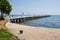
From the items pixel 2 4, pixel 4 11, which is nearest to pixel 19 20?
pixel 4 11

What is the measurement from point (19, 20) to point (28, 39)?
203 feet

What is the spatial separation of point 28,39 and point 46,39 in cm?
228

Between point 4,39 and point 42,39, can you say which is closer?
point 4,39

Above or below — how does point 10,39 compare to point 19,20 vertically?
above

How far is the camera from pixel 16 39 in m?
17.9

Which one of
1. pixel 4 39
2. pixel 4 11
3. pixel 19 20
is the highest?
pixel 4 39

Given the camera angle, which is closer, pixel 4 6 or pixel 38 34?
pixel 38 34

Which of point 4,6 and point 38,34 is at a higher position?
point 38,34

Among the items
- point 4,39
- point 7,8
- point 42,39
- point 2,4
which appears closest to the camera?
point 4,39

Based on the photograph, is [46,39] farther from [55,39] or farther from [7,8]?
[7,8]

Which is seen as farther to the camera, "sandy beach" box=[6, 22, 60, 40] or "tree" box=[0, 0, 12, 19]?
"tree" box=[0, 0, 12, 19]

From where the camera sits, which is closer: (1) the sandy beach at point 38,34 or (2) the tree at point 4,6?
(1) the sandy beach at point 38,34

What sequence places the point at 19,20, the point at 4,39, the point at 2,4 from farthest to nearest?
the point at 19,20 < the point at 2,4 < the point at 4,39

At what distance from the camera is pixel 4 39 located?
1756 cm
